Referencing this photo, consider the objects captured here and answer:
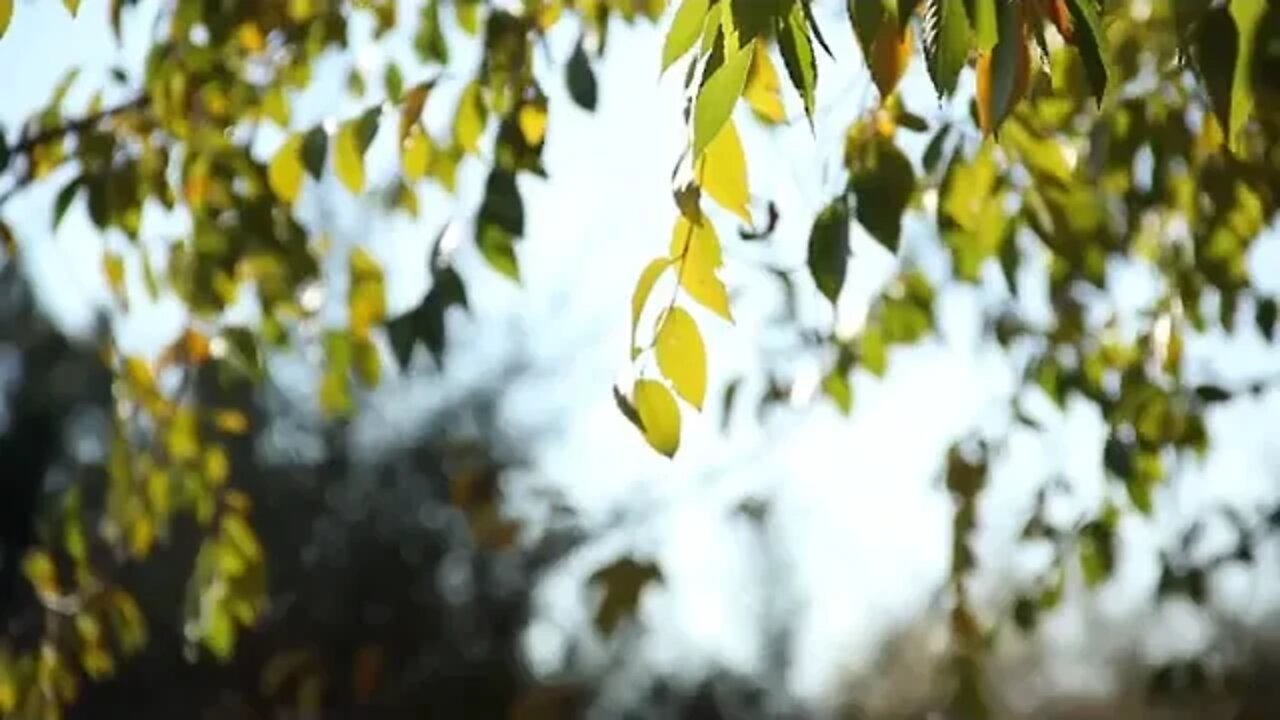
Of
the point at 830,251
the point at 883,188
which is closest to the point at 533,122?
the point at 883,188

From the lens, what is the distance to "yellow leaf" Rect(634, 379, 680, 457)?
84 centimetres

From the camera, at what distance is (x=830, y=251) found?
3.15ft

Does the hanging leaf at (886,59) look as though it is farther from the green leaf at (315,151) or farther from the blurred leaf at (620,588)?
the blurred leaf at (620,588)

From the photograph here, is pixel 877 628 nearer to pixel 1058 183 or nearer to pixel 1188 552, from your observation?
pixel 1188 552

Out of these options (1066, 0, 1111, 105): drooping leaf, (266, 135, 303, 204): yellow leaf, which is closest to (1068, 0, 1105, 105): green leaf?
(1066, 0, 1111, 105): drooping leaf

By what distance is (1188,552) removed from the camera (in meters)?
2.05

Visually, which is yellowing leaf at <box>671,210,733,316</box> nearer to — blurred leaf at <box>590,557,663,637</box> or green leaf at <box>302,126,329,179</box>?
green leaf at <box>302,126,329,179</box>

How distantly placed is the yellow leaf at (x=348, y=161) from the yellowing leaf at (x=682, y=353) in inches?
25.5

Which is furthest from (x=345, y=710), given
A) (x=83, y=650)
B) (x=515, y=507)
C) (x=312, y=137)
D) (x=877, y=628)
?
(x=312, y=137)

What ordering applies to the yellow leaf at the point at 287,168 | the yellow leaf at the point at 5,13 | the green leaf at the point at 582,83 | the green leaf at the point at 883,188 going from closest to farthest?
the yellow leaf at the point at 5,13 < the green leaf at the point at 883,188 < the green leaf at the point at 582,83 < the yellow leaf at the point at 287,168

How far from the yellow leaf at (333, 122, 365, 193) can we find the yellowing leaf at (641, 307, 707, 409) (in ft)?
2.12

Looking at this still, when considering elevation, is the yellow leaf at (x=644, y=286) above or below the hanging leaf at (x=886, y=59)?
below

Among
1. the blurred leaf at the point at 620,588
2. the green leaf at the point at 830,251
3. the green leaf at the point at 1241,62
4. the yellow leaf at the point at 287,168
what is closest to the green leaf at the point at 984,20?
the green leaf at the point at 1241,62

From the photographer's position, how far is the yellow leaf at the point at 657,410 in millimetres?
842
